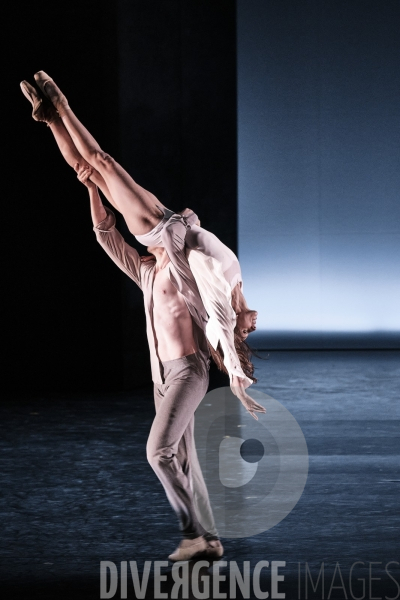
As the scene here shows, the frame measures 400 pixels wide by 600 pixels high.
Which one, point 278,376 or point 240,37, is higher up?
point 240,37

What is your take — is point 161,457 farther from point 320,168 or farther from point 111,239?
point 320,168

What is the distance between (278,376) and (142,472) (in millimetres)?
4107

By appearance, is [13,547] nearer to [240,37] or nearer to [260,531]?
[260,531]

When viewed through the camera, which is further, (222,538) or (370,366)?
(370,366)

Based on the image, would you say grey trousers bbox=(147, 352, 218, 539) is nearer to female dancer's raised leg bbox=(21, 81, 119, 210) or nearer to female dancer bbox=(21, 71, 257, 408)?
female dancer bbox=(21, 71, 257, 408)

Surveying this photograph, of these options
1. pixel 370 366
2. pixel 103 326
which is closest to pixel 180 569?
pixel 103 326

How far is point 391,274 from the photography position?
1169cm

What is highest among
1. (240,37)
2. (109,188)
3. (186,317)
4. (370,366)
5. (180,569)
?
(240,37)

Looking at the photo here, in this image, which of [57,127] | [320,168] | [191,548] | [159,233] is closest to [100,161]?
[57,127]

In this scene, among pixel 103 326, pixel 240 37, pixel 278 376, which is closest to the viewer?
pixel 103 326

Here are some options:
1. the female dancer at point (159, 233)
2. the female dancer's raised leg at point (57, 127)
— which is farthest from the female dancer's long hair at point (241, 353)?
the female dancer's raised leg at point (57, 127)

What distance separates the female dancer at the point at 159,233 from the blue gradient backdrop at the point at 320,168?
8.15 metres

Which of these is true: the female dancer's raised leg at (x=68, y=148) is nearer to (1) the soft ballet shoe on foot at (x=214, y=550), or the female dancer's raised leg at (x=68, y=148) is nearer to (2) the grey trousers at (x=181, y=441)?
(2) the grey trousers at (x=181, y=441)

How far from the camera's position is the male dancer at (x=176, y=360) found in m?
3.57
